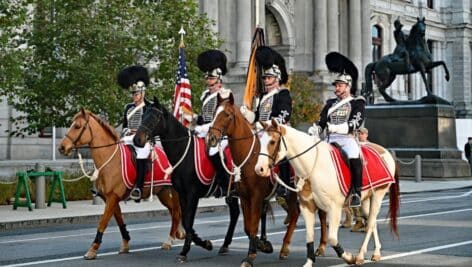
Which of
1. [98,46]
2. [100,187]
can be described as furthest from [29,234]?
[98,46]

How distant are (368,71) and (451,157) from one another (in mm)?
5765

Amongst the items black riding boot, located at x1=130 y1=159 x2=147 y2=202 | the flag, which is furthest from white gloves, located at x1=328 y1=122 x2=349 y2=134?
the flag

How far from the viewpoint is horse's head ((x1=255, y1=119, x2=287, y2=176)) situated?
1118 centimetres

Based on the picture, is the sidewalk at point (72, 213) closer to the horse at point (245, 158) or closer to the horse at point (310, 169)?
the horse at point (245, 158)

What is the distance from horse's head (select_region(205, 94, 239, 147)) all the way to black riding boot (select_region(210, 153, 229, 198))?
1.28m

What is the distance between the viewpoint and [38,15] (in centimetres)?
3130

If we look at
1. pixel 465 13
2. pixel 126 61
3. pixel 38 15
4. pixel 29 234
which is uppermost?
pixel 465 13

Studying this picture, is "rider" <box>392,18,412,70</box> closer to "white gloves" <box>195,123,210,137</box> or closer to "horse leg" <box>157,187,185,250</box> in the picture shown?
"horse leg" <box>157,187,185,250</box>

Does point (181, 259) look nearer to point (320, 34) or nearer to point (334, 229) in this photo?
point (334, 229)

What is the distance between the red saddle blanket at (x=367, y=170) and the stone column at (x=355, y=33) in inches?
1951

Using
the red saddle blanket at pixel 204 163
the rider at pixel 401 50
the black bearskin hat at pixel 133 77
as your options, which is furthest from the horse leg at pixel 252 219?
the rider at pixel 401 50

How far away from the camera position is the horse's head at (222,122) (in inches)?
462

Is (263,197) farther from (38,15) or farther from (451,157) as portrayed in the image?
(451,157)

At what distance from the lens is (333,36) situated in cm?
5878
